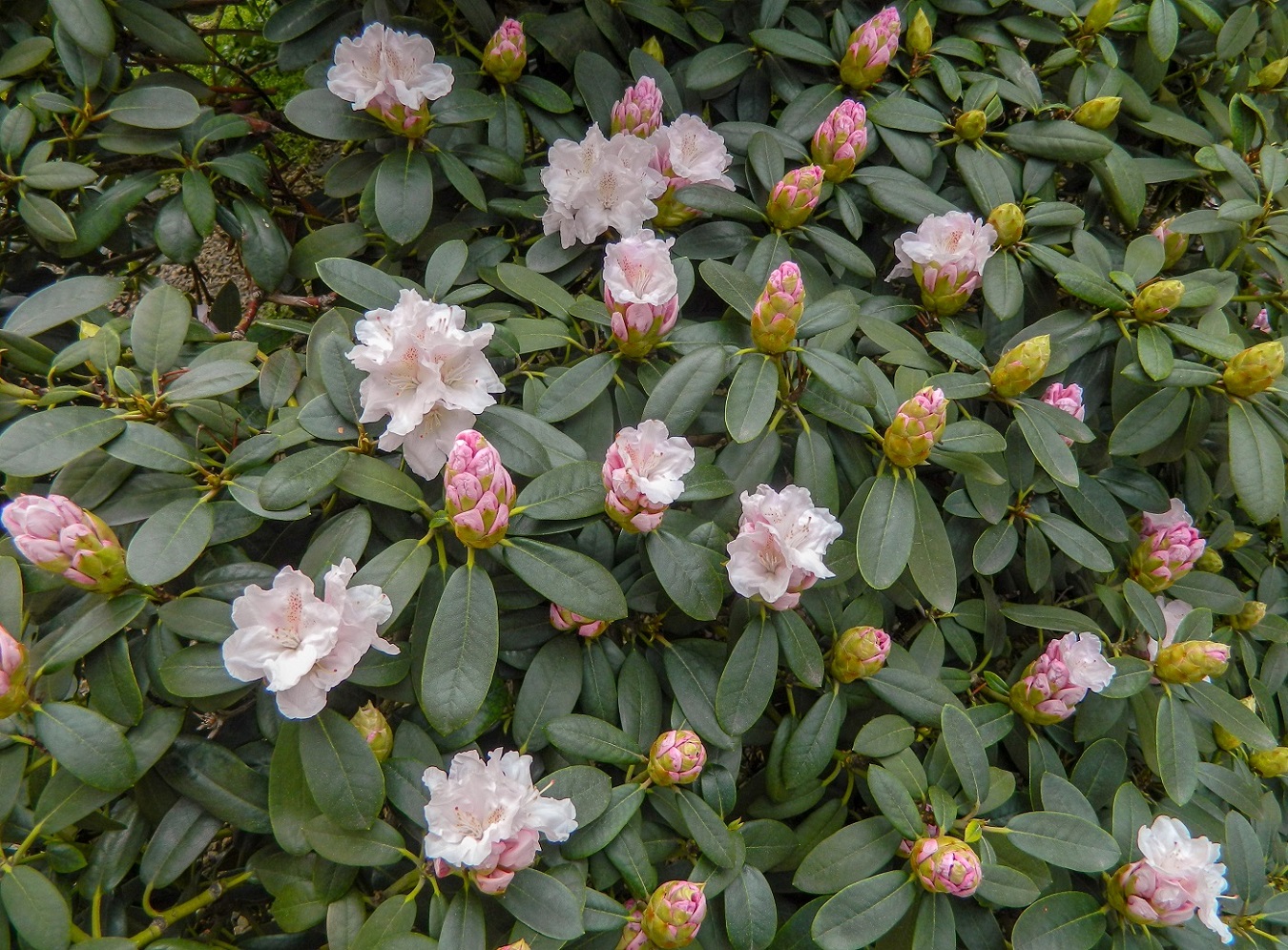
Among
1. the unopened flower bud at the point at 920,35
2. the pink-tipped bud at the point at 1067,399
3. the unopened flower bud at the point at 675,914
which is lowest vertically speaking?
the unopened flower bud at the point at 675,914

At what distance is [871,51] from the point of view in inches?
59.1

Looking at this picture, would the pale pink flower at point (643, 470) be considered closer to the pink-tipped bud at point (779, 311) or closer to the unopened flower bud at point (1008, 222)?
the pink-tipped bud at point (779, 311)

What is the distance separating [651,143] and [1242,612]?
1.32 meters

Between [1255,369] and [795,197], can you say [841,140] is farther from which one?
[1255,369]

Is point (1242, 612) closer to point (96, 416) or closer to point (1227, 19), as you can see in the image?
point (1227, 19)

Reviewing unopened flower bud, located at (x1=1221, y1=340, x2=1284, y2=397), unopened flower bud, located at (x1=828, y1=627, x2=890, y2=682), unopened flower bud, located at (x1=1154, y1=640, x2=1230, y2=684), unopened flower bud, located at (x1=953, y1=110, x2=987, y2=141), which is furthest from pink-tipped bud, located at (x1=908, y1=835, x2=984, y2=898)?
unopened flower bud, located at (x1=953, y1=110, x2=987, y2=141)

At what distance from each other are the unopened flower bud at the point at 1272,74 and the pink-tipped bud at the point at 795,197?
3.57 feet

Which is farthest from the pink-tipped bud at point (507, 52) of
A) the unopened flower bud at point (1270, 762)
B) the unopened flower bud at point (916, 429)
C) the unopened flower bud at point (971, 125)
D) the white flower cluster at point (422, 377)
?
the unopened flower bud at point (1270, 762)

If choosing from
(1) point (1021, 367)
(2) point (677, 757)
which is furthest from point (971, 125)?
(2) point (677, 757)

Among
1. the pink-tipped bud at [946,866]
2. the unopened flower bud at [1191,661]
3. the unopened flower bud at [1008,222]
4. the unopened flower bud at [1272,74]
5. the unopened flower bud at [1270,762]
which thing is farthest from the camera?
the unopened flower bud at [1272,74]

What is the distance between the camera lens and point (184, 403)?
1.12 m

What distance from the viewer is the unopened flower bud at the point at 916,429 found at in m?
1.12

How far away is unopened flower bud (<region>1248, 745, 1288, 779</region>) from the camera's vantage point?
148 centimetres

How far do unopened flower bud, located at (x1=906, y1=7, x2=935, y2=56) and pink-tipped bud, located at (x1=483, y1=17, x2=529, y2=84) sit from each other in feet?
2.25
